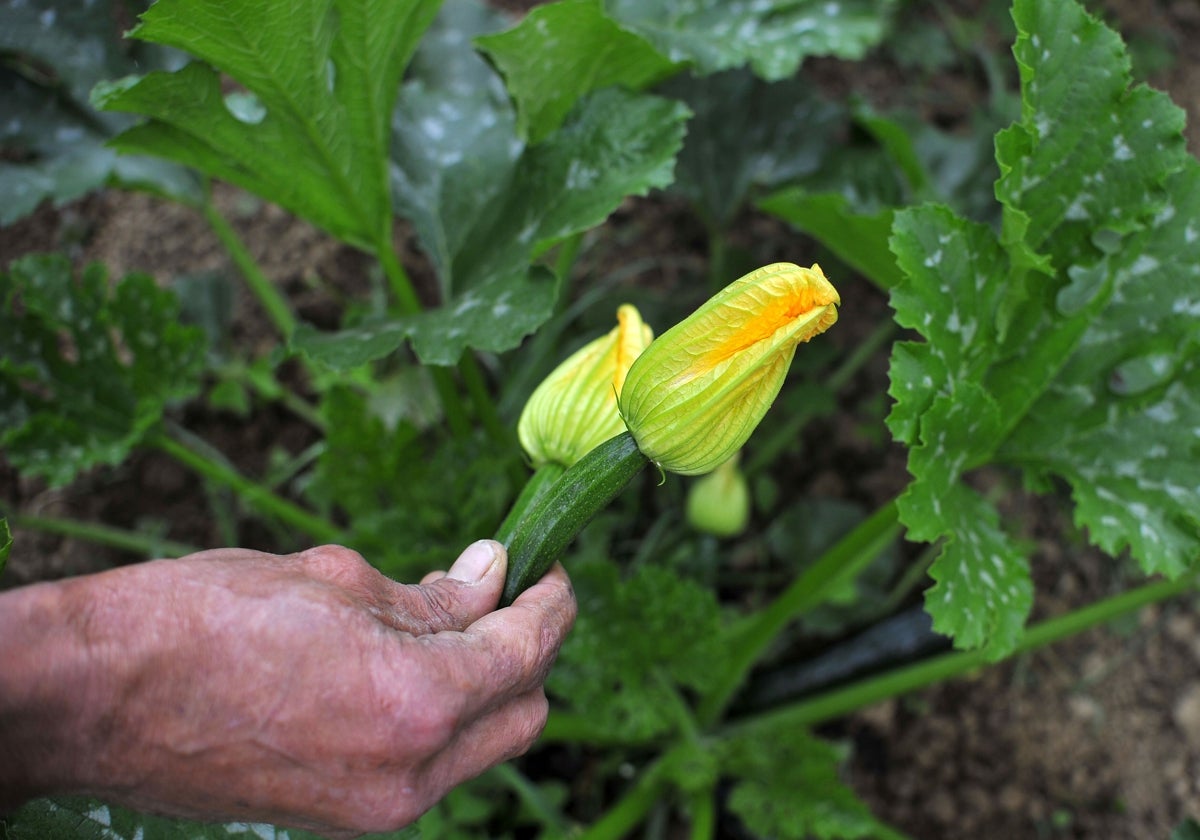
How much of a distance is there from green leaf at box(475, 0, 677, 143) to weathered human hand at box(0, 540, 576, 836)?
0.98m

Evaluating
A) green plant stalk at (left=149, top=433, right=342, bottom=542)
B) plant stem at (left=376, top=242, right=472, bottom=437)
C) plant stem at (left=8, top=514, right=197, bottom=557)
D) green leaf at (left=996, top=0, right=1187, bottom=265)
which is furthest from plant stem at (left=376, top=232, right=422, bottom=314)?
green leaf at (left=996, top=0, right=1187, bottom=265)

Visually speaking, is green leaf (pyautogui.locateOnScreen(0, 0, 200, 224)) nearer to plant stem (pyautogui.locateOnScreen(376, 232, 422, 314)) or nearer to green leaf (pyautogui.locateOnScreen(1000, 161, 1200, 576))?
plant stem (pyautogui.locateOnScreen(376, 232, 422, 314))

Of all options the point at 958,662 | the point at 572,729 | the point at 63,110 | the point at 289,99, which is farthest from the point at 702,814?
the point at 63,110

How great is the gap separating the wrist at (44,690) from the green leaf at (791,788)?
4.09ft

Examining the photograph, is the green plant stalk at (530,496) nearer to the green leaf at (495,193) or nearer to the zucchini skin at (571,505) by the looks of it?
the zucchini skin at (571,505)

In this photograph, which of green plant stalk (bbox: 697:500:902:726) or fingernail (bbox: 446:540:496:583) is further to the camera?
green plant stalk (bbox: 697:500:902:726)

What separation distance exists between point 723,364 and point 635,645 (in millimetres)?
824

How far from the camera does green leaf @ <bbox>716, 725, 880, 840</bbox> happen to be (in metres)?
1.68

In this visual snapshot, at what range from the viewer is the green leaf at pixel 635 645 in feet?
5.54

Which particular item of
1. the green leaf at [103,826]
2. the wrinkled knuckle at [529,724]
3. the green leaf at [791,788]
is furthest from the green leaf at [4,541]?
the green leaf at [791,788]

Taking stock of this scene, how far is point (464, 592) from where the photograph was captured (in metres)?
1.10

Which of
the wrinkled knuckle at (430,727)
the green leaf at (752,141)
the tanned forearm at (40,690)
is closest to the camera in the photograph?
the tanned forearm at (40,690)

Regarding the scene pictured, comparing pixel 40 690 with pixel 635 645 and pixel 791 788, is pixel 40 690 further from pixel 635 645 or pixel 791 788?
pixel 791 788

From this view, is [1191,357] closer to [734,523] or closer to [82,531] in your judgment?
[734,523]
